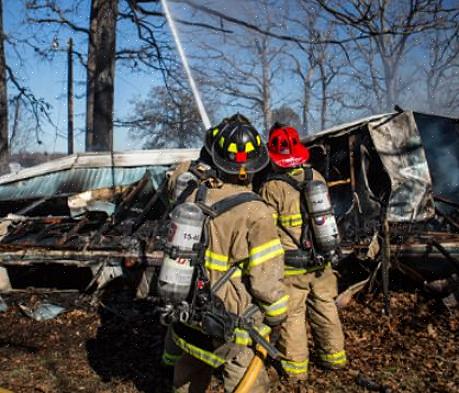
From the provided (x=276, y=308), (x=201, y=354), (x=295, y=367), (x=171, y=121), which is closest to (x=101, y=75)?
(x=171, y=121)

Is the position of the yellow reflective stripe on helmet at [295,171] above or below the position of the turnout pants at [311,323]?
above

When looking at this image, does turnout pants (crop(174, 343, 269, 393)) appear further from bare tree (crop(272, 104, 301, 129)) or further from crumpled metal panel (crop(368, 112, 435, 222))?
bare tree (crop(272, 104, 301, 129))

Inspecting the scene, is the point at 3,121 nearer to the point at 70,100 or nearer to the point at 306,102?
the point at 70,100

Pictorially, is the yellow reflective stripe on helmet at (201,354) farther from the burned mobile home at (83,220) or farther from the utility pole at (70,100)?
the utility pole at (70,100)

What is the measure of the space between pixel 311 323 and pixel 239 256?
1953 mm

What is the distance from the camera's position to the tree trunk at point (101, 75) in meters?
12.0

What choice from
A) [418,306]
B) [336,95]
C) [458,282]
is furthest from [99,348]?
[336,95]

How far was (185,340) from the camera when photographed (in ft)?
9.36

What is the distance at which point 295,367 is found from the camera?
395 centimetres

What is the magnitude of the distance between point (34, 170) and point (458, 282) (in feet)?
24.2

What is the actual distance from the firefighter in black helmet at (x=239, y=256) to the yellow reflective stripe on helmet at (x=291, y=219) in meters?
1.21

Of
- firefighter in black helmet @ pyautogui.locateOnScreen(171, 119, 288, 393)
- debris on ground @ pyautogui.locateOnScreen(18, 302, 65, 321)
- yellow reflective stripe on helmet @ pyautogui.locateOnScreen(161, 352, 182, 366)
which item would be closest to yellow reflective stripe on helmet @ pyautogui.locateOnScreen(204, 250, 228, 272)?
firefighter in black helmet @ pyautogui.locateOnScreen(171, 119, 288, 393)

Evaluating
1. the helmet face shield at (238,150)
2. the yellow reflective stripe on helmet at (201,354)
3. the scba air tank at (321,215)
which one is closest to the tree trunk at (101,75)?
the scba air tank at (321,215)

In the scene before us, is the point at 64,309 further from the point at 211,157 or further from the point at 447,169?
the point at 447,169
